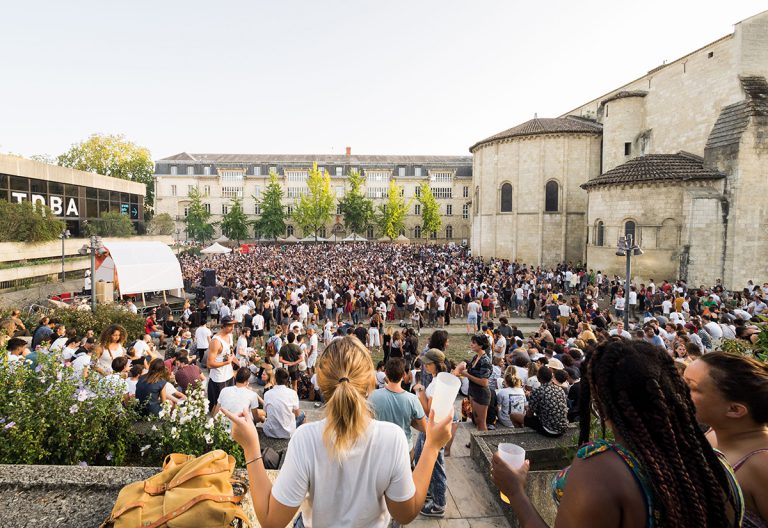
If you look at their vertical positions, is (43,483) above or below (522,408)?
above

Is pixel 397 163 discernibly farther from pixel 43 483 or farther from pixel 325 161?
pixel 43 483

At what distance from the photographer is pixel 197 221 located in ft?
198

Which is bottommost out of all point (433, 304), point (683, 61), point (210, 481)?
point (433, 304)

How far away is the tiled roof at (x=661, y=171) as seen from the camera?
69.3ft

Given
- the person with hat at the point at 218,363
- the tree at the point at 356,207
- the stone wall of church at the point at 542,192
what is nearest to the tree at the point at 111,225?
the person with hat at the point at 218,363

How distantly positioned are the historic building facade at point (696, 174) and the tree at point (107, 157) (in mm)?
49321

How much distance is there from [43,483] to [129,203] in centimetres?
3452

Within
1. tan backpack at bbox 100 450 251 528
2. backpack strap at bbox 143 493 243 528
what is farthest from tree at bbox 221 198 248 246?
Answer: backpack strap at bbox 143 493 243 528

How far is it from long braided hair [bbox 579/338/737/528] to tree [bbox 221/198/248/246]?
61.8m

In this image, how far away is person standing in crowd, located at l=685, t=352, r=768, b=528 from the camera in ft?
6.63

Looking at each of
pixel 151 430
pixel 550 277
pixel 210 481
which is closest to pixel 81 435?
pixel 151 430

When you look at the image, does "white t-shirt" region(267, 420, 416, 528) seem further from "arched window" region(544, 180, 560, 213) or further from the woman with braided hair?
"arched window" region(544, 180, 560, 213)

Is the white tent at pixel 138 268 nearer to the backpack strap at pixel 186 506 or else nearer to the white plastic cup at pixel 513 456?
the backpack strap at pixel 186 506

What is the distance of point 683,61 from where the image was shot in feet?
80.8
